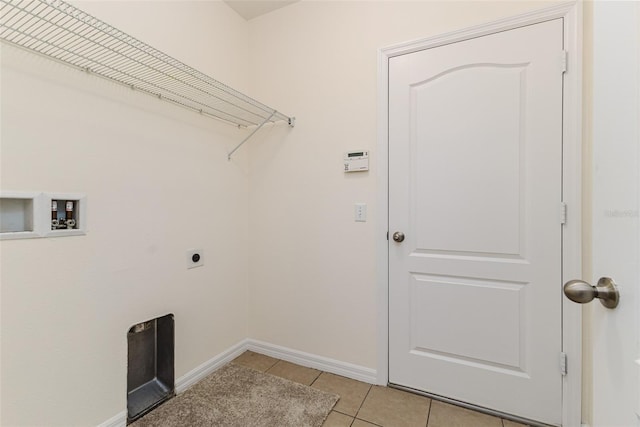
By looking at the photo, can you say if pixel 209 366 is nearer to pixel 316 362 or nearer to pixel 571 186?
pixel 316 362

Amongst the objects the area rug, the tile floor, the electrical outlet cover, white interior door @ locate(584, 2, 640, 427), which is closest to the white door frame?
the tile floor

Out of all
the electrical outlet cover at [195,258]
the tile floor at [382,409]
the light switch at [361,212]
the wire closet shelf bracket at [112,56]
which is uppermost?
the wire closet shelf bracket at [112,56]

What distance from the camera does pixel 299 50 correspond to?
6.82 ft

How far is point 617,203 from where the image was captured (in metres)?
0.55

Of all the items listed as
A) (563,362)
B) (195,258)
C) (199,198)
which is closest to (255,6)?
(199,198)

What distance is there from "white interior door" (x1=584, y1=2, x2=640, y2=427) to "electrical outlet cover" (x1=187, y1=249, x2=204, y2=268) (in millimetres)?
1902

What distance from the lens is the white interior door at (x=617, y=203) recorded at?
0.50 meters

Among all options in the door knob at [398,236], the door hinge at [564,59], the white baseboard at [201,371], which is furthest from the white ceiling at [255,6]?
the white baseboard at [201,371]

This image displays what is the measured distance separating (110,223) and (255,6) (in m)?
1.86

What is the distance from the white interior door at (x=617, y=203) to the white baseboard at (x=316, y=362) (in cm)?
140

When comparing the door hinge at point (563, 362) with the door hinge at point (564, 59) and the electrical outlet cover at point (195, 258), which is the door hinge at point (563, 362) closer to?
the door hinge at point (564, 59)

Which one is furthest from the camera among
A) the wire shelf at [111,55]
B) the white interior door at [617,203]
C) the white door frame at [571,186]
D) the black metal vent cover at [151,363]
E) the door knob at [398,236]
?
the door knob at [398,236]

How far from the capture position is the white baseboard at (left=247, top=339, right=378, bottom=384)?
1853 millimetres

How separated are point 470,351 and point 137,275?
1.93 m
